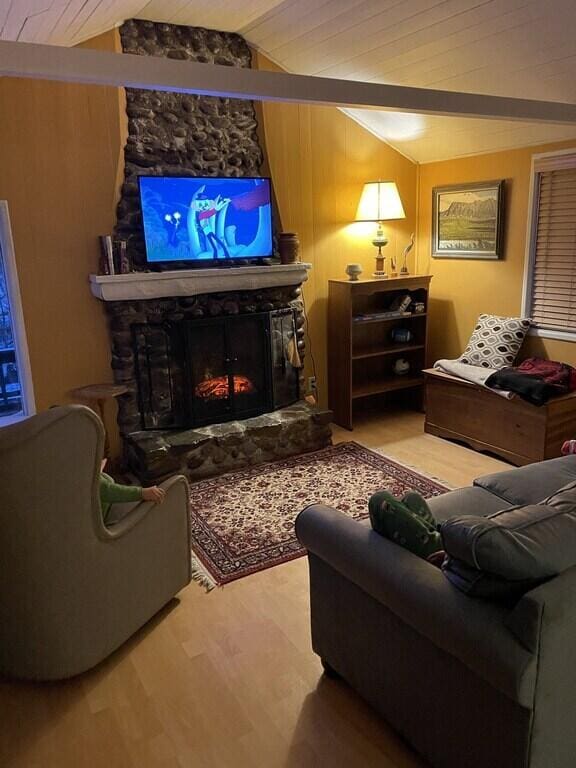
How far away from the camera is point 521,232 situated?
4.52 metres

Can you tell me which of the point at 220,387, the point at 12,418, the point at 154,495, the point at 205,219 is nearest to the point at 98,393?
the point at 12,418

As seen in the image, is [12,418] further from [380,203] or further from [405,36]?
[405,36]

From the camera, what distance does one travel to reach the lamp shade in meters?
4.85

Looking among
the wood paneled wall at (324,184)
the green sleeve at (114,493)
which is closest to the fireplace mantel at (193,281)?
the wood paneled wall at (324,184)

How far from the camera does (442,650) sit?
1.68m

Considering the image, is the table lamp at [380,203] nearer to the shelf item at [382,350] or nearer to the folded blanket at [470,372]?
the shelf item at [382,350]

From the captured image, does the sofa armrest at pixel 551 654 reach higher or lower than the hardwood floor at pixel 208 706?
higher

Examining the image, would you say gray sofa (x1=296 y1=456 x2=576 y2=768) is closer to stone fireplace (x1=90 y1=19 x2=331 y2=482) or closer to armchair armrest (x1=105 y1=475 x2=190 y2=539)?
armchair armrest (x1=105 y1=475 x2=190 y2=539)

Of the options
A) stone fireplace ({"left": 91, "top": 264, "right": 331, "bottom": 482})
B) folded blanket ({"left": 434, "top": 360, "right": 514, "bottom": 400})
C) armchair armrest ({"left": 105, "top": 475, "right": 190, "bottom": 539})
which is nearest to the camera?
armchair armrest ({"left": 105, "top": 475, "right": 190, "bottom": 539})

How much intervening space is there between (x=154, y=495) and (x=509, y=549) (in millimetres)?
1499

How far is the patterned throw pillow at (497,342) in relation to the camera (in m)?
4.46

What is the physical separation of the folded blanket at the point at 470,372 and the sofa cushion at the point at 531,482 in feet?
3.96

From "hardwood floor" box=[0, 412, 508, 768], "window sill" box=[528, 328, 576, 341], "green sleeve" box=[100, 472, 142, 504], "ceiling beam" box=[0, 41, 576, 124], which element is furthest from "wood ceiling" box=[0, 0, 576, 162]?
"hardwood floor" box=[0, 412, 508, 768]

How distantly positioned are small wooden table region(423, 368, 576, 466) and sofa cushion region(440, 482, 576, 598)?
2.40 metres
